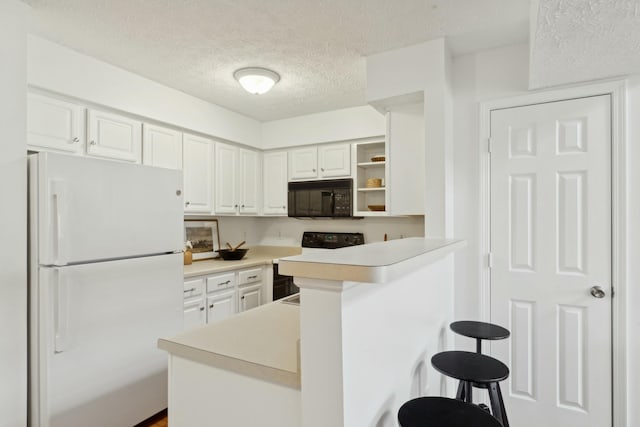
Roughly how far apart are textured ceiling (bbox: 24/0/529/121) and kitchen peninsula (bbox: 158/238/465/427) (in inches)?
53.6

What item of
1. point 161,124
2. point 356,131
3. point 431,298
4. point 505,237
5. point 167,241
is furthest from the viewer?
point 356,131

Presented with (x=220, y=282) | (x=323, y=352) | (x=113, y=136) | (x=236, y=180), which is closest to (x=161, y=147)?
(x=113, y=136)

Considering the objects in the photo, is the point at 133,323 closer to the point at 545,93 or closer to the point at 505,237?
the point at 505,237

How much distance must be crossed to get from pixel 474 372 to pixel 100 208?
6.90ft

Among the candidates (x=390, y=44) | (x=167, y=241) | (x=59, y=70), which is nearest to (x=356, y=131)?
(x=390, y=44)

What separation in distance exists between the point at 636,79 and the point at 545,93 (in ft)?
1.39

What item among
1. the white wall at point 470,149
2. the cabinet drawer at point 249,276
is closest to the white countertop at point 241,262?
the cabinet drawer at point 249,276

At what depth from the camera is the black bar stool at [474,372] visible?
1310 mm

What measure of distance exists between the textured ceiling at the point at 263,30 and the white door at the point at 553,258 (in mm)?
636

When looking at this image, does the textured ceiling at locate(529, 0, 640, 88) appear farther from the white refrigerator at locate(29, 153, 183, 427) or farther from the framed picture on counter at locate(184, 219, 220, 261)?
the framed picture on counter at locate(184, 219, 220, 261)

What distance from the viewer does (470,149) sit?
7.68ft

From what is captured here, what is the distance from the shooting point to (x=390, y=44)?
7.54 feet

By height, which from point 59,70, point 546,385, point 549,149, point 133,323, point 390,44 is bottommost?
point 546,385

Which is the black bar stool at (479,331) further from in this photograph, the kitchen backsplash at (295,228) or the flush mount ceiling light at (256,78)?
the flush mount ceiling light at (256,78)
